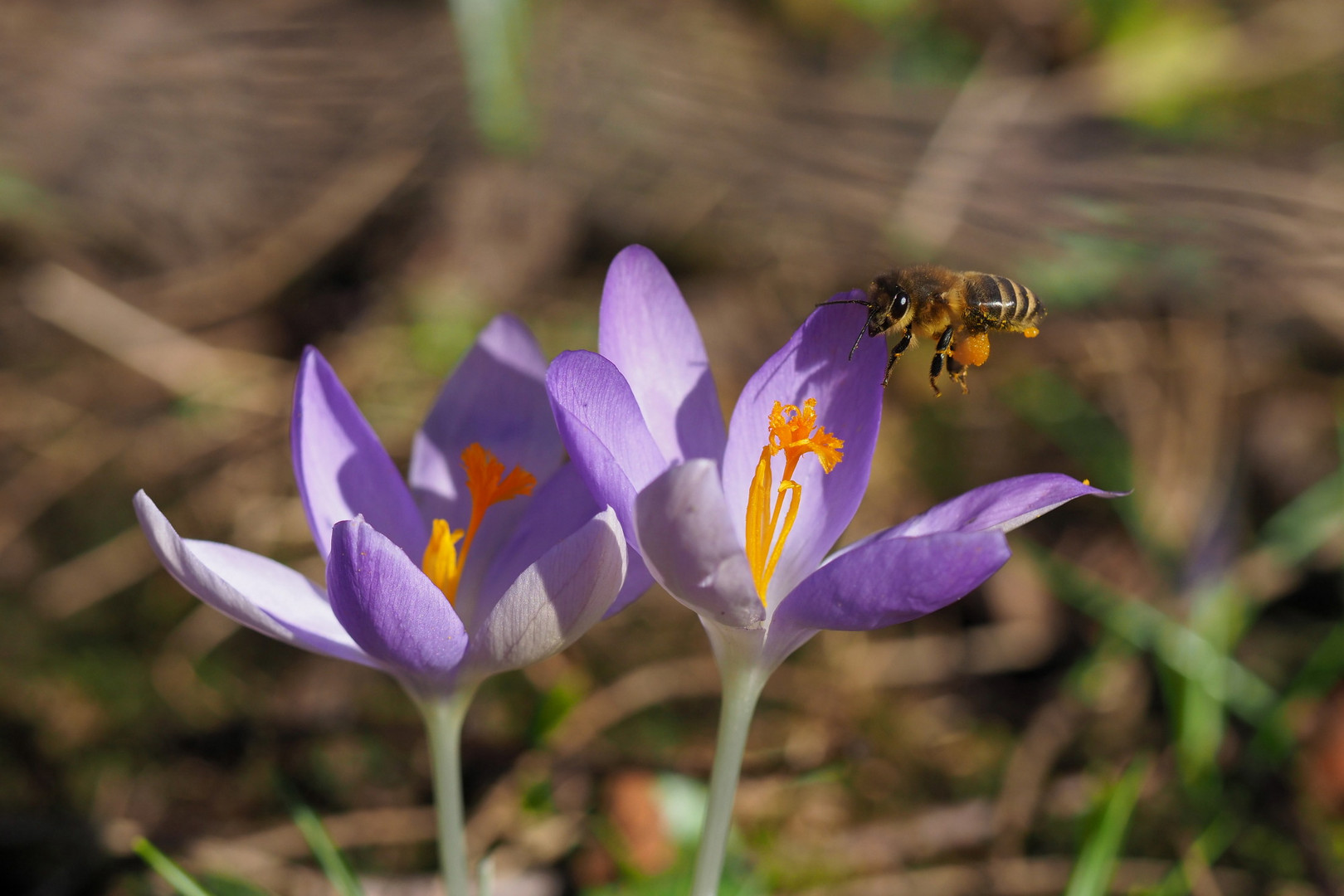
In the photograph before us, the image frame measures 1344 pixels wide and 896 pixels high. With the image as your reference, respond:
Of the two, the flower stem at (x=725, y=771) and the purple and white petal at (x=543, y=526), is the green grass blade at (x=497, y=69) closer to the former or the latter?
the purple and white petal at (x=543, y=526)

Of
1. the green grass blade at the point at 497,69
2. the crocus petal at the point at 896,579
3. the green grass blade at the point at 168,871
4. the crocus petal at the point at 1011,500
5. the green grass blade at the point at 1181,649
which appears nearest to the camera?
the crocus petal at the point at 896,579

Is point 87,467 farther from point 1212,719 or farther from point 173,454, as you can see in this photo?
point 1212,719

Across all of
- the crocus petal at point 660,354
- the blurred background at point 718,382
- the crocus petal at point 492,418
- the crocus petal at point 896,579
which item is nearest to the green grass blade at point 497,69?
the blurred background at point 718,382

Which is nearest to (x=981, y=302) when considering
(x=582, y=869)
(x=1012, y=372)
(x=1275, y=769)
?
(x=582, y=869)

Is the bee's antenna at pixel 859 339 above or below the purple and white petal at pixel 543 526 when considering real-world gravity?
above

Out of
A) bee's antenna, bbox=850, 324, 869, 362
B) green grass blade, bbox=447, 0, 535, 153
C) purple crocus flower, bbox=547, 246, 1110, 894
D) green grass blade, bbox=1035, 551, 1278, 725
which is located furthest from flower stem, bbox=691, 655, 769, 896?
green grass blade, bbox=447, 0, 535, 153

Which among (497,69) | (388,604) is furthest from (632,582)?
(497,69)

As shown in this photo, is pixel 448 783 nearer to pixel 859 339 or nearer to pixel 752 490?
pixel 752 490
